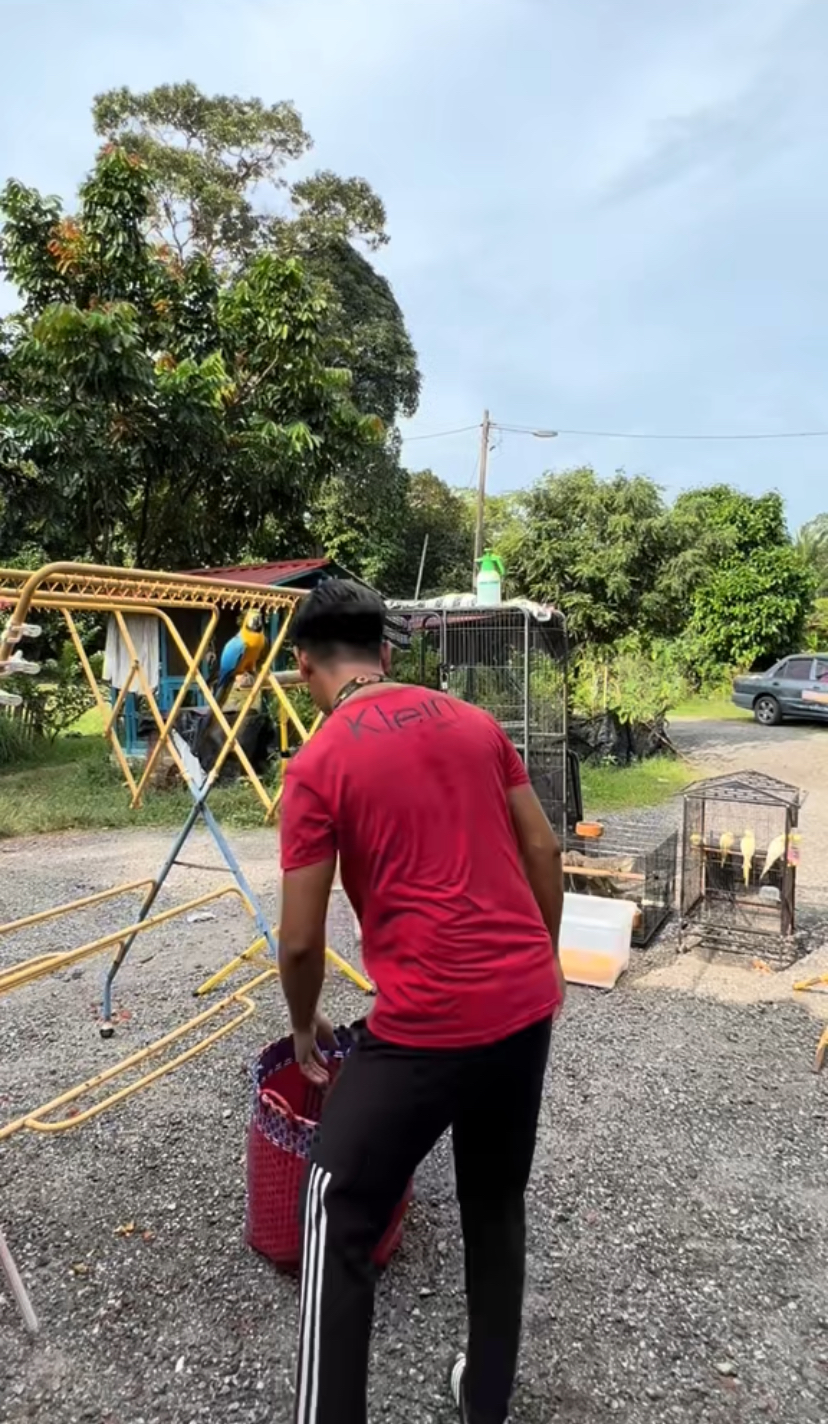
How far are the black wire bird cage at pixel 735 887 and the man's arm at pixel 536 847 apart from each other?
10.5 ft

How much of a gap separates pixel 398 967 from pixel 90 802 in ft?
25.2

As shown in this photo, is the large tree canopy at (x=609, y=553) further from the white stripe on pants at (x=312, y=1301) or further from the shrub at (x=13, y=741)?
the white stripe on pants at (x=312, y=1301)

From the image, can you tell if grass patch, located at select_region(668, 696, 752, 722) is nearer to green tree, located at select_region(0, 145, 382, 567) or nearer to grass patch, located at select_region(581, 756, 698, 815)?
grass patch, located at select_region(581, 756, 698, 815)

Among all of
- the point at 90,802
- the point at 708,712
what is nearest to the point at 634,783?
the point at 90,802

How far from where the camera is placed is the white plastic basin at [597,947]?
4109 millimetres

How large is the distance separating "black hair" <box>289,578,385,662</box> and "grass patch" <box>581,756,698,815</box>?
249 inches

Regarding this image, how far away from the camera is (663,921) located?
16.4 feet

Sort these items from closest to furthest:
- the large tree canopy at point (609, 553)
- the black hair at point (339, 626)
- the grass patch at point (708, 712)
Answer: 1. the black hair at point (339, 626)
2. the large tree canopy at point (609, 553)
3. the grass patch at point (708, 712)

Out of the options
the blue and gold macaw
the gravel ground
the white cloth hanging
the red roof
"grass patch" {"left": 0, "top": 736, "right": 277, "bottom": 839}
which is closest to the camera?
the gravel ground

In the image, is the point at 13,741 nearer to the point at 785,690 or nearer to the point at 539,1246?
the point at 539,1246

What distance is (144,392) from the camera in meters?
9.00

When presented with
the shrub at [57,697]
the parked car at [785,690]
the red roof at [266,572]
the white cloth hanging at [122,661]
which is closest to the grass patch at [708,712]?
the parked car at [785,690]

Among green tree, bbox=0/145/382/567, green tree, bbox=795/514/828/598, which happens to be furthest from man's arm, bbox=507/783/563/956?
green tree, bbox=795/514/828/598

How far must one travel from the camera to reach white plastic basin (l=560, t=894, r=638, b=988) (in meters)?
4.11
